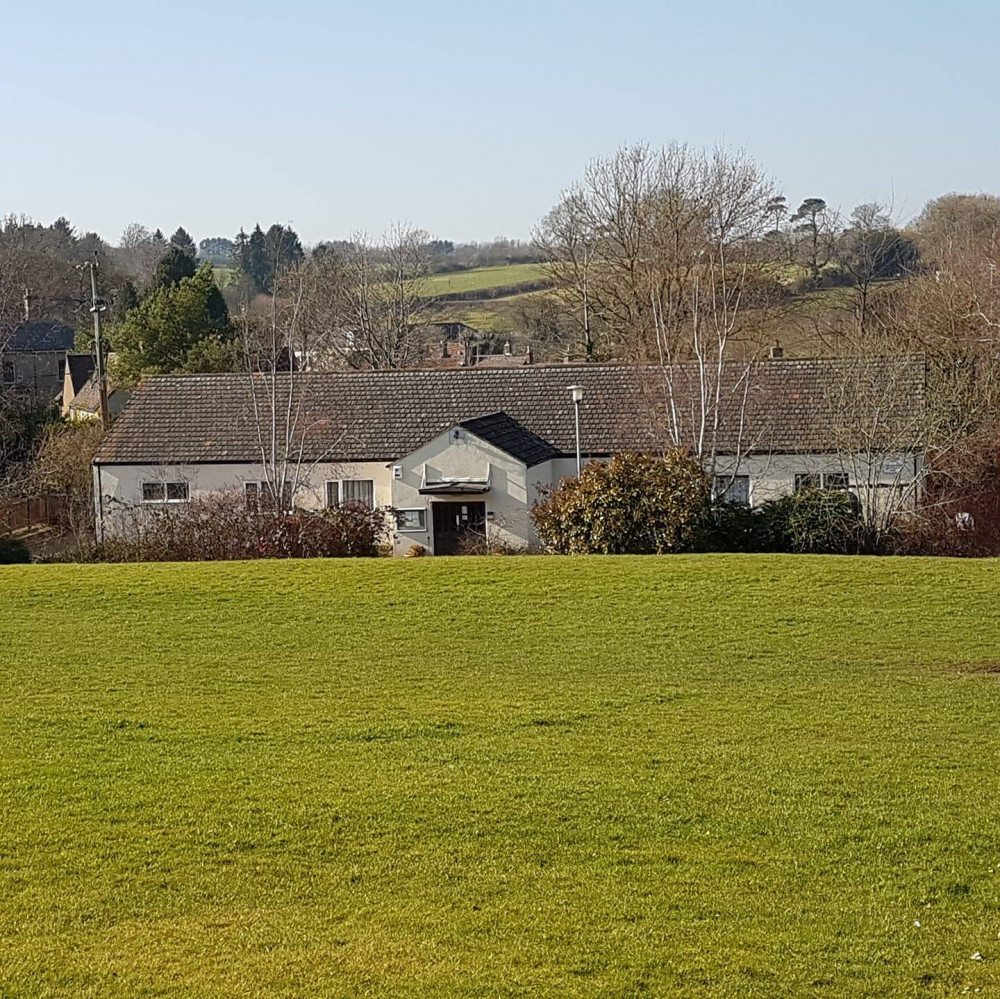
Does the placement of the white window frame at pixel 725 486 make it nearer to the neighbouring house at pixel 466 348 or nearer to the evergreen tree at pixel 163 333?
Result: the neighbouring house at pixel 466 348

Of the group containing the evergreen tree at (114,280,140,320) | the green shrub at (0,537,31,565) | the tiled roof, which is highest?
the evergreen tree at (114,280,140,320)

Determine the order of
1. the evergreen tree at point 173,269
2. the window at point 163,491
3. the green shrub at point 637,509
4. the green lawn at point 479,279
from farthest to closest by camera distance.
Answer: the green lawn at point 479,279 < the evergreen tree at point 173,269 < the window at point 163,491 < the green shrub at point 637,509

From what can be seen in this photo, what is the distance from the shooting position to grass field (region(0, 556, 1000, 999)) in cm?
654

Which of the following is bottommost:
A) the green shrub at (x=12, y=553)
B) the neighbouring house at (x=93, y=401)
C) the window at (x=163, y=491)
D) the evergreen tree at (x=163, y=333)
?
the green shrub at (x=12, y=553)

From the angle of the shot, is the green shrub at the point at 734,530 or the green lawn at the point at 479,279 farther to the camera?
the green lawn at the point at 479,279

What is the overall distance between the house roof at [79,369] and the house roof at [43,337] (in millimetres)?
5250

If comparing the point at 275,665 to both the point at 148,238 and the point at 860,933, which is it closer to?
the point at 860,933

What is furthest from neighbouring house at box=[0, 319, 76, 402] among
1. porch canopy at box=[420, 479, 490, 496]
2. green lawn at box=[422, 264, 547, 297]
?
porch canopy at box=[420, 479, 490, 496]

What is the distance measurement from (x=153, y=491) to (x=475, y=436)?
939cm

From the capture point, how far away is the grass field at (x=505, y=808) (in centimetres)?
654

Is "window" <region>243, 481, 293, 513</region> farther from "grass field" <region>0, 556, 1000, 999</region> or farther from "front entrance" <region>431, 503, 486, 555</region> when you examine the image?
"grass field" <region>0, 556, 1000, 999</region>

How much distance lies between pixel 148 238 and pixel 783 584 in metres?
137

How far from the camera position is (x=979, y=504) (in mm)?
30266

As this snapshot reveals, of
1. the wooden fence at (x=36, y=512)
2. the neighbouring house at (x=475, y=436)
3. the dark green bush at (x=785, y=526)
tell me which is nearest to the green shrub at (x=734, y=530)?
the dark green bush at (x=785, y=526)
